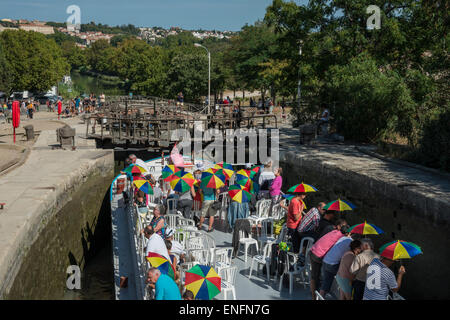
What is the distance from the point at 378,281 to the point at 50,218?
9013 millimetres

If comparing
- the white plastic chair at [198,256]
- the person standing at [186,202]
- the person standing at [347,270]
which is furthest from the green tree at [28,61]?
the person standing at [347,270]

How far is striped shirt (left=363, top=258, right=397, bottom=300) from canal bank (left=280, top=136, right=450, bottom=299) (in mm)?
2664

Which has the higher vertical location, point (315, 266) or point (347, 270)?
point (347, 270)

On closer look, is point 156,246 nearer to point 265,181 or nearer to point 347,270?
point 347,270

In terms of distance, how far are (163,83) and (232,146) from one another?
40976 mm

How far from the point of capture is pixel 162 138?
81.6ft

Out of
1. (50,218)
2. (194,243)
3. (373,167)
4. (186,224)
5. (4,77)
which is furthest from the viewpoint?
(4,77)

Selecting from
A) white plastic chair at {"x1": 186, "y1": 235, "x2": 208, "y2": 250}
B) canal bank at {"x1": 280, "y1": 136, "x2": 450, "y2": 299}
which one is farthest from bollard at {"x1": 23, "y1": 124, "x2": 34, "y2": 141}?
white plastic chair at {"x1": 186, "y1": 235, "x2": 208, "y2": 250}

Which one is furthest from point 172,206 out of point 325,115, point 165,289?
point 325,115

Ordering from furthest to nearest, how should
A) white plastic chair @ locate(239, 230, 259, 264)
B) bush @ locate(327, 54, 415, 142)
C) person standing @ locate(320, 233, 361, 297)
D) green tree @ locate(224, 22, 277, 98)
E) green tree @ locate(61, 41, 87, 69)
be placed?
green tree @ locate(61, 41, 87, 69) → green tree @ locate(224, 22, 277, 98) → bush @ locate(327, 54, 415, 142) → white plastic chair @ locate(239, 230, 259, 264) → person standing @ locate(320, 233, 361, 297)

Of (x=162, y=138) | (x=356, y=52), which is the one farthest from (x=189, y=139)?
(x=356, y=52)

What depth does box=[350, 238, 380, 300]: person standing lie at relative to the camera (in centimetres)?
691

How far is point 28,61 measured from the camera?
199 ft

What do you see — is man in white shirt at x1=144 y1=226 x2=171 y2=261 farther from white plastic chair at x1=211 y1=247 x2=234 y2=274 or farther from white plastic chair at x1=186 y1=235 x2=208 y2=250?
white plastic chair at x1=186 y1=235 x2=208 y2=250
